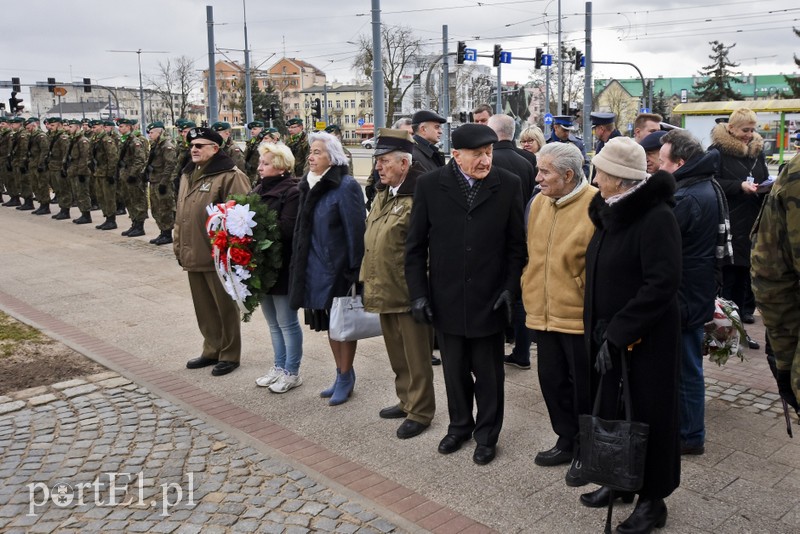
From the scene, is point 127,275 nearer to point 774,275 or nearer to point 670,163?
point 670,163

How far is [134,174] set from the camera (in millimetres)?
14758

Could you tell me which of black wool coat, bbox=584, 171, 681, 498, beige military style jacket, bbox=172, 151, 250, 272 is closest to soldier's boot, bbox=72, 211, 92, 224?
beige military style jacket, bbox=172, 151, 250, 272

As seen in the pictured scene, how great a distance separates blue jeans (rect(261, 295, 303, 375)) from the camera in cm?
610

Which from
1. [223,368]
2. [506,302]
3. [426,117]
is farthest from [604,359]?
[223,368]

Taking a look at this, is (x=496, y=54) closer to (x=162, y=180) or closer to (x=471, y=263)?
(x=162, y=180)

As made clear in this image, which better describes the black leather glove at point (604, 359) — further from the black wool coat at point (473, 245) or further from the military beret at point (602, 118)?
the military beret at point (602, 118)

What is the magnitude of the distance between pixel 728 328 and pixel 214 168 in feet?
13.9

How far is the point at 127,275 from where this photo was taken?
37.0 feet

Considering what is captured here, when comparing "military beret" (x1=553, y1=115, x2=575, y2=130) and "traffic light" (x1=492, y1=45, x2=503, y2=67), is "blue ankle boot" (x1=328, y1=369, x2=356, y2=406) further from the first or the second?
"traffic light" (x1=492, y1=45, x2=503, y2=67)

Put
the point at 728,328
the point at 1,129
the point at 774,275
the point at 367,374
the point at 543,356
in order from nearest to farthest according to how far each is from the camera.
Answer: the point at 774,275
the point at 543,356
the point at 728,328
the point at 367,374
the point at 1,129

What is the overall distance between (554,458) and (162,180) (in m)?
10.7

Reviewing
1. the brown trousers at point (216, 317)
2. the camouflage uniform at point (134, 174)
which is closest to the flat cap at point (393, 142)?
the brown trousers at point (216, 317)

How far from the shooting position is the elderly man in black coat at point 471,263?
4590 millimetres

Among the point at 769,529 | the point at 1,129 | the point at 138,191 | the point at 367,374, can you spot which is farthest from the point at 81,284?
the point at 1,129
